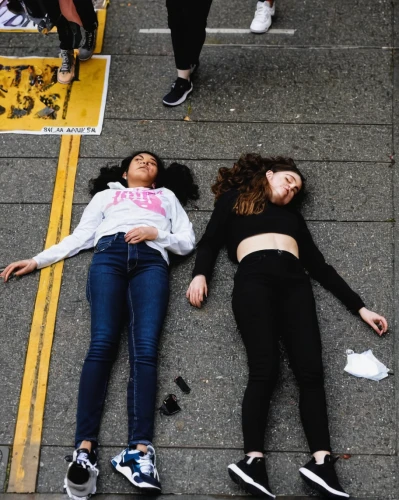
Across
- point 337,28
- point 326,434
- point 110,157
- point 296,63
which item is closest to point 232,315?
point 326,434

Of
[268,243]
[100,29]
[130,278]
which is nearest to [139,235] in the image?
[130,278]

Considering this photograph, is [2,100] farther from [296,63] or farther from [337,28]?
[337,28]

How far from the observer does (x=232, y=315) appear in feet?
17.2

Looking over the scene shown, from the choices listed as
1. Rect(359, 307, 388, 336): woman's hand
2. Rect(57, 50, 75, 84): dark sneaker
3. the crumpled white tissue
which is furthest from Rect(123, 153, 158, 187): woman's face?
the crumpled white tissue

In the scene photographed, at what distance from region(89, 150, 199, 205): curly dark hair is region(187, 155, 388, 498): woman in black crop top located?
0.75 ft

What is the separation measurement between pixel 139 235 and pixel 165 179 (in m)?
0.78

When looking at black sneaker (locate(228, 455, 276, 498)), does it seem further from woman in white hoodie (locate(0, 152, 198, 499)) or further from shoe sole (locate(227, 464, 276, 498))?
woman in white hoodie (locate(0, 152, 198, 499))

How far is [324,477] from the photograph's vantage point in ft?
14.4

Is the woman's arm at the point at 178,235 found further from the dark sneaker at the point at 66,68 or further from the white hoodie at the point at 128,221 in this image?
the dark sneaker at the point at 66,68

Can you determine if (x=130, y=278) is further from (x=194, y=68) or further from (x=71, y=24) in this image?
(x=71, y=24)

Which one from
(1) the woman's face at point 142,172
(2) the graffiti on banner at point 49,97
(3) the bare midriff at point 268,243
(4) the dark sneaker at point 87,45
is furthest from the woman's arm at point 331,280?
(4) the dark sneaker at point 87,45

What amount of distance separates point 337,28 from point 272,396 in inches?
149

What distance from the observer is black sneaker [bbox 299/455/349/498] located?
435cm

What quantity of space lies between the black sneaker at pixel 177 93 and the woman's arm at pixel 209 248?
1286 mm
